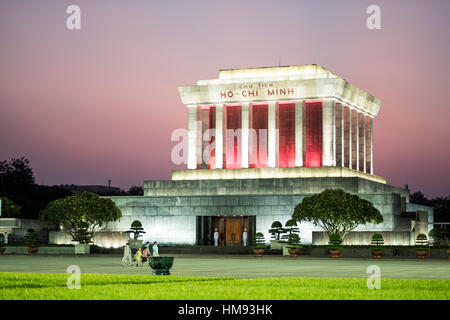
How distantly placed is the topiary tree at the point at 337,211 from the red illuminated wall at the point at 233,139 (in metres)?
17.9

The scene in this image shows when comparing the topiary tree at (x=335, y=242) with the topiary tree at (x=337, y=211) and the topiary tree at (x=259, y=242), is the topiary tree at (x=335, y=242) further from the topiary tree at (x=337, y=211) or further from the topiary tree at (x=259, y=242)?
the topiary tree at (x=259, y=242)

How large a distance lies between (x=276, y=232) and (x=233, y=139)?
16536 millimetres

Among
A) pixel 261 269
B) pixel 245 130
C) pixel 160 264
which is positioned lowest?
pixel 261 269

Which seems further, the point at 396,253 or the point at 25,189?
the point at 25,189

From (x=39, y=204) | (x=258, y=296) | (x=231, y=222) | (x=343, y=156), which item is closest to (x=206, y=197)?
(x=231, y=222)

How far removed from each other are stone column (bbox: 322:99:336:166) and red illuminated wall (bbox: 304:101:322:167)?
98 cm

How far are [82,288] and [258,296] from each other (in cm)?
519

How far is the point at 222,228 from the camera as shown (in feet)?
225

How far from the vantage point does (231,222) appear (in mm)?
68375

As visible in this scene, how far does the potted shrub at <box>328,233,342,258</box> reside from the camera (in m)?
52.6

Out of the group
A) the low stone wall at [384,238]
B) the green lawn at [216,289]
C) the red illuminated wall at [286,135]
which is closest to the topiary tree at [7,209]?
the red illuminated wall at [286,135]

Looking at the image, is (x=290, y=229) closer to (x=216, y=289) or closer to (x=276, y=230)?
(x=276, y=230)

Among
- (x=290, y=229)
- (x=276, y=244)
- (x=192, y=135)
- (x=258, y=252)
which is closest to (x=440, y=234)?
(x=290, y=229)
